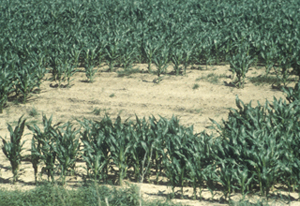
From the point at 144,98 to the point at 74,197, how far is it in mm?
4521

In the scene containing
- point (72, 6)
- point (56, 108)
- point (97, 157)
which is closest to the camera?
point (97, 157)

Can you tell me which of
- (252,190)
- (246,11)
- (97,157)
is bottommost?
(252,190)

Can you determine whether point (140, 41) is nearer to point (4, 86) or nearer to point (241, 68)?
point (241, 68)

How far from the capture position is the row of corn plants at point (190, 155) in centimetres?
547

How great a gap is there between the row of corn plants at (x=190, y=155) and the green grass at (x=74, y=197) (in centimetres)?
48

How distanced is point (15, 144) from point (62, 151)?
709 mm

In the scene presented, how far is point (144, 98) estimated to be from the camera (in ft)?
31.2

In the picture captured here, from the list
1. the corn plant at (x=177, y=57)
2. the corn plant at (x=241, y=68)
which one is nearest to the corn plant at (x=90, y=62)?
the corn plant at (x=177, y=57)

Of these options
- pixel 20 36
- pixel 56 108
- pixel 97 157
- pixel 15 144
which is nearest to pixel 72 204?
pixel 97 157

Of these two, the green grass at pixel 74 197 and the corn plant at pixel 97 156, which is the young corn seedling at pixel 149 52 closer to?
the corn plant at pixel 97 156

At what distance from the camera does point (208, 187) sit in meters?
5.51

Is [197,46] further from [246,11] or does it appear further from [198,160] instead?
[198,160]

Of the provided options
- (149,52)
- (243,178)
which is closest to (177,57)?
(149,52)

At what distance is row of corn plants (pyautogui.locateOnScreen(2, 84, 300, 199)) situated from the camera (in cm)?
547
